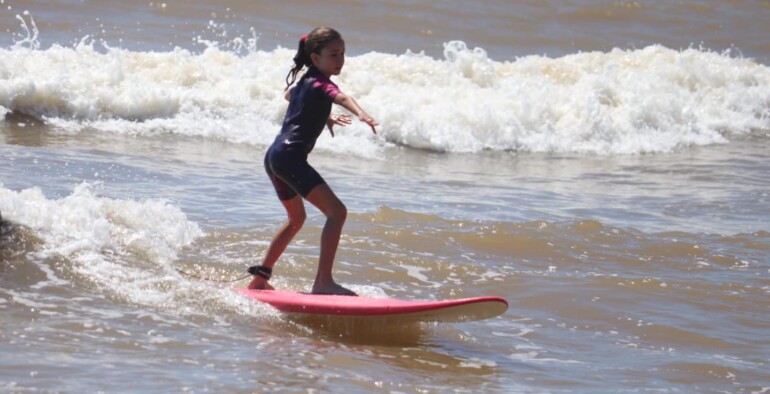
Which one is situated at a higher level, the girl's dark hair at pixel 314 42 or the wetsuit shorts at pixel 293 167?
the girl's dark hair at pixel 314 42

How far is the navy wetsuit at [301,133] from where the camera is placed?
593 cm

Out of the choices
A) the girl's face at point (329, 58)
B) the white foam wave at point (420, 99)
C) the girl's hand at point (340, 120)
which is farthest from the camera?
the white foam wave at point (420, 99)

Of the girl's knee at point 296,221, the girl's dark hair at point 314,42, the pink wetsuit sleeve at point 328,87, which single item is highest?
the girl's dark hair at point 314,42

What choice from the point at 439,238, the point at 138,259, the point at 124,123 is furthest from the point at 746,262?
the point at 124,123

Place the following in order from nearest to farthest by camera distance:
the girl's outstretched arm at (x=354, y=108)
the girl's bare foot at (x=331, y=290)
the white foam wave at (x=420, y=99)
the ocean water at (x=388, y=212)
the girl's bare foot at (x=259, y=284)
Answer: the girl's outstretched arm at (x=354, y=108)
the ocean water at (x=388, y=212)
the girl's bare foot at (x=331, y=290)
the girl's bare foot at (x=259, y=284)
the white foam wave at (x=420, y=99)

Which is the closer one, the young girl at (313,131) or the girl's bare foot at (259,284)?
the young girl at (313,131)

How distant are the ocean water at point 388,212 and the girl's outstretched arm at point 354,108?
45.6 inches

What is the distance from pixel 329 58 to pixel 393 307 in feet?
4.46

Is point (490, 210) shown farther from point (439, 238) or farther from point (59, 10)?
point (59, 10)

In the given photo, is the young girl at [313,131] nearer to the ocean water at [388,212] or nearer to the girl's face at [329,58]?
the girl's face at [329,58]

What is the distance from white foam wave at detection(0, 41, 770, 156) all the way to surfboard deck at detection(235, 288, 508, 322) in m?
6.89

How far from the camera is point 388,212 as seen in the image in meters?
8.74

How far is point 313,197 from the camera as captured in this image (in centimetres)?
602

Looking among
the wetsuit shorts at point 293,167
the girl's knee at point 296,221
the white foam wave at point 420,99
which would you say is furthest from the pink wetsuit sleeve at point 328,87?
the white foam wave at point 420,99
